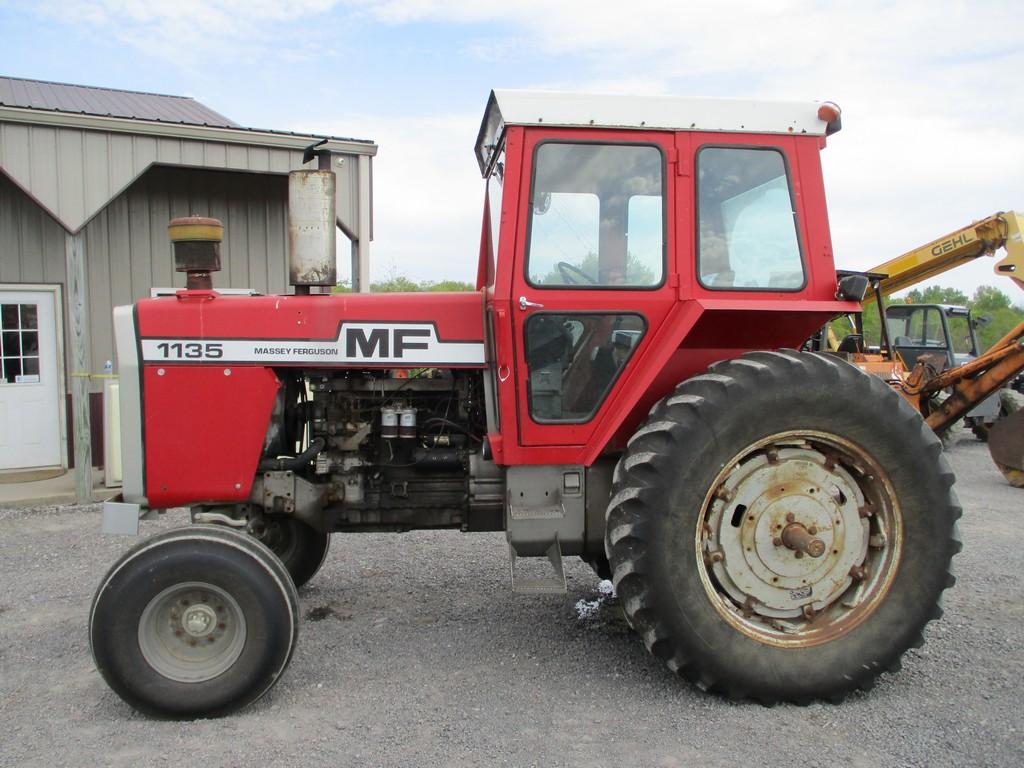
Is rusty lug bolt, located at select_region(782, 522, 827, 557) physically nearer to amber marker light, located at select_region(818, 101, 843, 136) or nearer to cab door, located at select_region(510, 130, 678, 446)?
cab door, located at select_region(510, 130, 678, 446)

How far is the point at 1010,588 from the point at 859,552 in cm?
214

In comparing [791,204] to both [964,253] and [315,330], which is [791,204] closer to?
[315,330]

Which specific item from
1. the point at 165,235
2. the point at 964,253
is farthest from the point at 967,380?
the point at 165,235

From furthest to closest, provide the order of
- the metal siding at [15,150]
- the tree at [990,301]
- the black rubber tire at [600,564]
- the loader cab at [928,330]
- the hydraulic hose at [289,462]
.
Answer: the tree at [990,301]
the loader cab at [928,330]
the metal siding at [15,150]
the black rubber tire at [600,564]
the hydraulic hose at [289,462]

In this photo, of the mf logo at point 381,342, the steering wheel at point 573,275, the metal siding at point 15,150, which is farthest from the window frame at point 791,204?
the metal siding at point 15,150

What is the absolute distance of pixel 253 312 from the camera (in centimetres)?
379

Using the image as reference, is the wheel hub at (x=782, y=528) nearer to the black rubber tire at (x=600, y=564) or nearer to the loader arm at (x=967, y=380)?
the black rubber tire at (x=600, y=564)

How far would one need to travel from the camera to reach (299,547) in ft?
15.6

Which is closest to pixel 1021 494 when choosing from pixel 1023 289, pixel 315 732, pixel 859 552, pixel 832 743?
pixel 1023 289

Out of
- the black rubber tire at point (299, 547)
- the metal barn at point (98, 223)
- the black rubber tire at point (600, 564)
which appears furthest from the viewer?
the metal barn at point (98, 223)

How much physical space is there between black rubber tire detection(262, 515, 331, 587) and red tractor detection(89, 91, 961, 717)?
74cm

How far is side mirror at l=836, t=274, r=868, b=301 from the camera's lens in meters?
3.46

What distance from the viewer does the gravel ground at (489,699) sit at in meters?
3.03

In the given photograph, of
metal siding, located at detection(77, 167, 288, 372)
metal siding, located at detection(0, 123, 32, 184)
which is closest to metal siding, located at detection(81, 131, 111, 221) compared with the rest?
metal siding, located at detection(0, 123, 32, 184)
